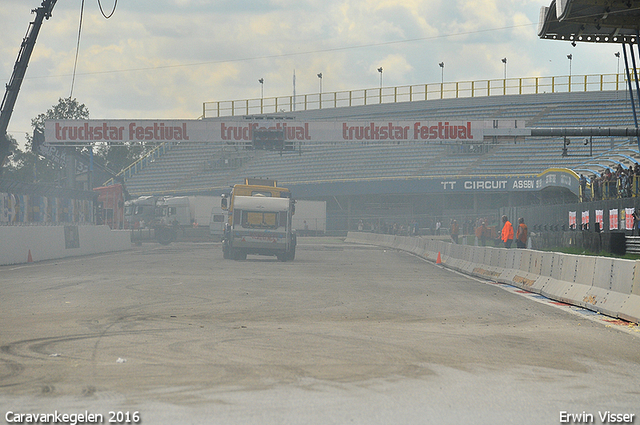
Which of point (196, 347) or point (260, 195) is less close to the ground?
point (260, 195)

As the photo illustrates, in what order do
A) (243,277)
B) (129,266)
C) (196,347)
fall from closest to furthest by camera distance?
(196,347), (243,277), (129,266)

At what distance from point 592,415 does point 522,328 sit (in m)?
5.10

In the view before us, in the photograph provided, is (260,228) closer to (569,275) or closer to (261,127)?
(261,127)

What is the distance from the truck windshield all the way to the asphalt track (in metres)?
14.9

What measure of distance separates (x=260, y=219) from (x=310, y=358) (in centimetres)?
2289

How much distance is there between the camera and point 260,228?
30328mm

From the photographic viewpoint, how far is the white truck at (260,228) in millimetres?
30078

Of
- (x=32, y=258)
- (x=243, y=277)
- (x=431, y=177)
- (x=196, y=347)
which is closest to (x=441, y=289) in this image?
(x=243, y=277)

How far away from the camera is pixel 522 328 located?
34.8 feet

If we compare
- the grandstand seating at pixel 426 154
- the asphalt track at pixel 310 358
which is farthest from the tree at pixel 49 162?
the asphalt track at pixel 310 358

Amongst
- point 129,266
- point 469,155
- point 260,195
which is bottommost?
point 129,266

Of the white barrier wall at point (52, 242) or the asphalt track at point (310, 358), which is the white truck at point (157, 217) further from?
the asphalt track at point (310, 358)

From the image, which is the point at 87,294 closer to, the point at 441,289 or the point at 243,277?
the point at 243,277

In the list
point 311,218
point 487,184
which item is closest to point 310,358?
point 487,184
